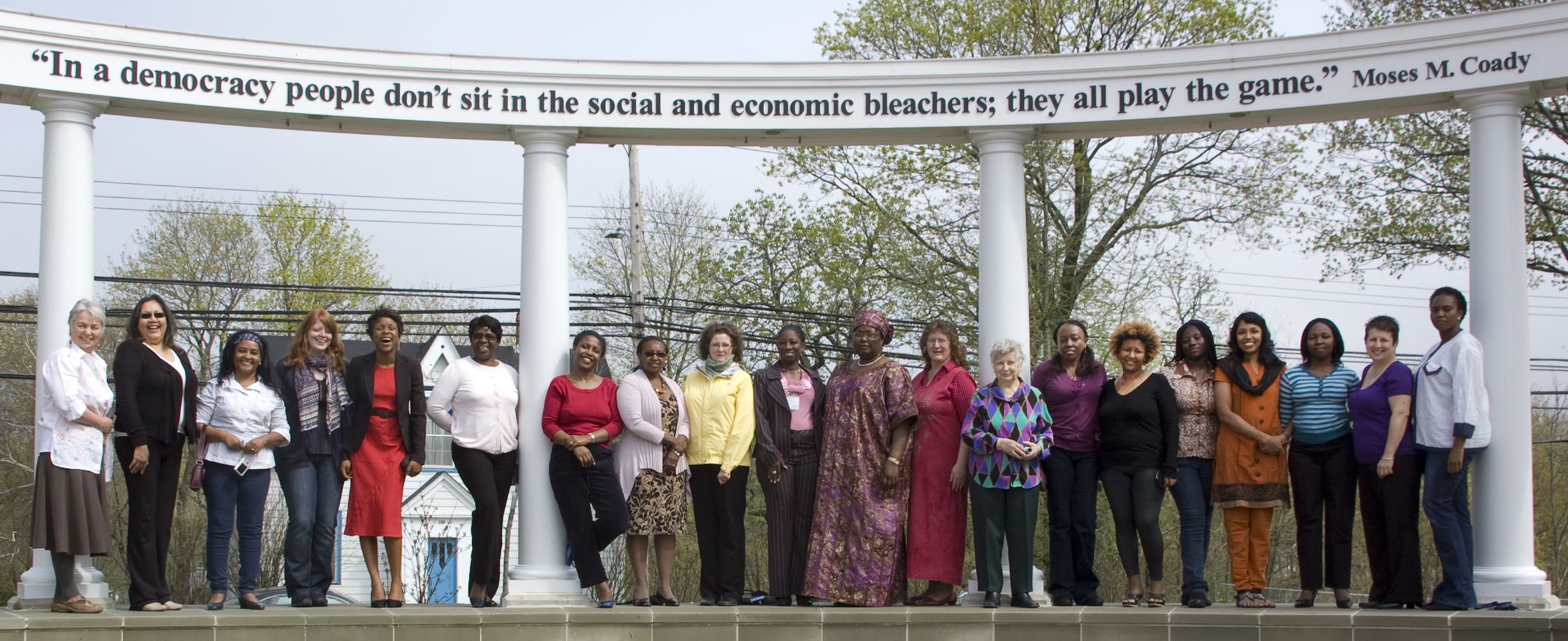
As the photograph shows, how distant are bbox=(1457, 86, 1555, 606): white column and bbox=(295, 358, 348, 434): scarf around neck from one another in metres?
6.45

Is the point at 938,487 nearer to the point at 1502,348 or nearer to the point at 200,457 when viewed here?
the point at 1502,348

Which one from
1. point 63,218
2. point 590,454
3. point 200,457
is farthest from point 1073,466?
point 63,218

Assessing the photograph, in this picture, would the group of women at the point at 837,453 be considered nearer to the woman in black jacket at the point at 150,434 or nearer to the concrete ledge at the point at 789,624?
the woman in black jacket at the point at 150,434

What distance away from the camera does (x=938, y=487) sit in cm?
855

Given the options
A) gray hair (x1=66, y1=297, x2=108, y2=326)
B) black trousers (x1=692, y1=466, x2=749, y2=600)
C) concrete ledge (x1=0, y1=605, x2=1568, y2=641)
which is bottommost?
concrete ledge (x1=0, y1=605, x2=1568, y2=641)

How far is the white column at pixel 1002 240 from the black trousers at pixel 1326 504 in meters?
1.79

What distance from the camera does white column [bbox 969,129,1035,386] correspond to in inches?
359

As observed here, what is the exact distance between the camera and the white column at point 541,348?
29.0ft

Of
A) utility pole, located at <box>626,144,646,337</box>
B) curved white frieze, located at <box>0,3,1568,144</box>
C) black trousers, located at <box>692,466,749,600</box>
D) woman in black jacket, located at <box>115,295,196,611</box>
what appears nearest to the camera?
woman in black jacket, located at <box>115,295,196,611</box>

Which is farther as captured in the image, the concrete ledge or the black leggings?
the black leggings

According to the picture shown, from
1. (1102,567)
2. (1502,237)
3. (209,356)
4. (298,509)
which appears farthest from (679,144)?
(209,356)

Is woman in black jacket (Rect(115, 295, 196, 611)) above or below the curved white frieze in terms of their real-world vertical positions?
below

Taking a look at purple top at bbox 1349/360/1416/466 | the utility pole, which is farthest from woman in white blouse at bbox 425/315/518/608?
the utility pole

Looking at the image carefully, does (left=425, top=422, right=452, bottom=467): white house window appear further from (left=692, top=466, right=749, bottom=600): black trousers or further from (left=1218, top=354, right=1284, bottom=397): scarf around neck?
(left=1218, top=354, right=1284, bottom=397): scarf around neck
